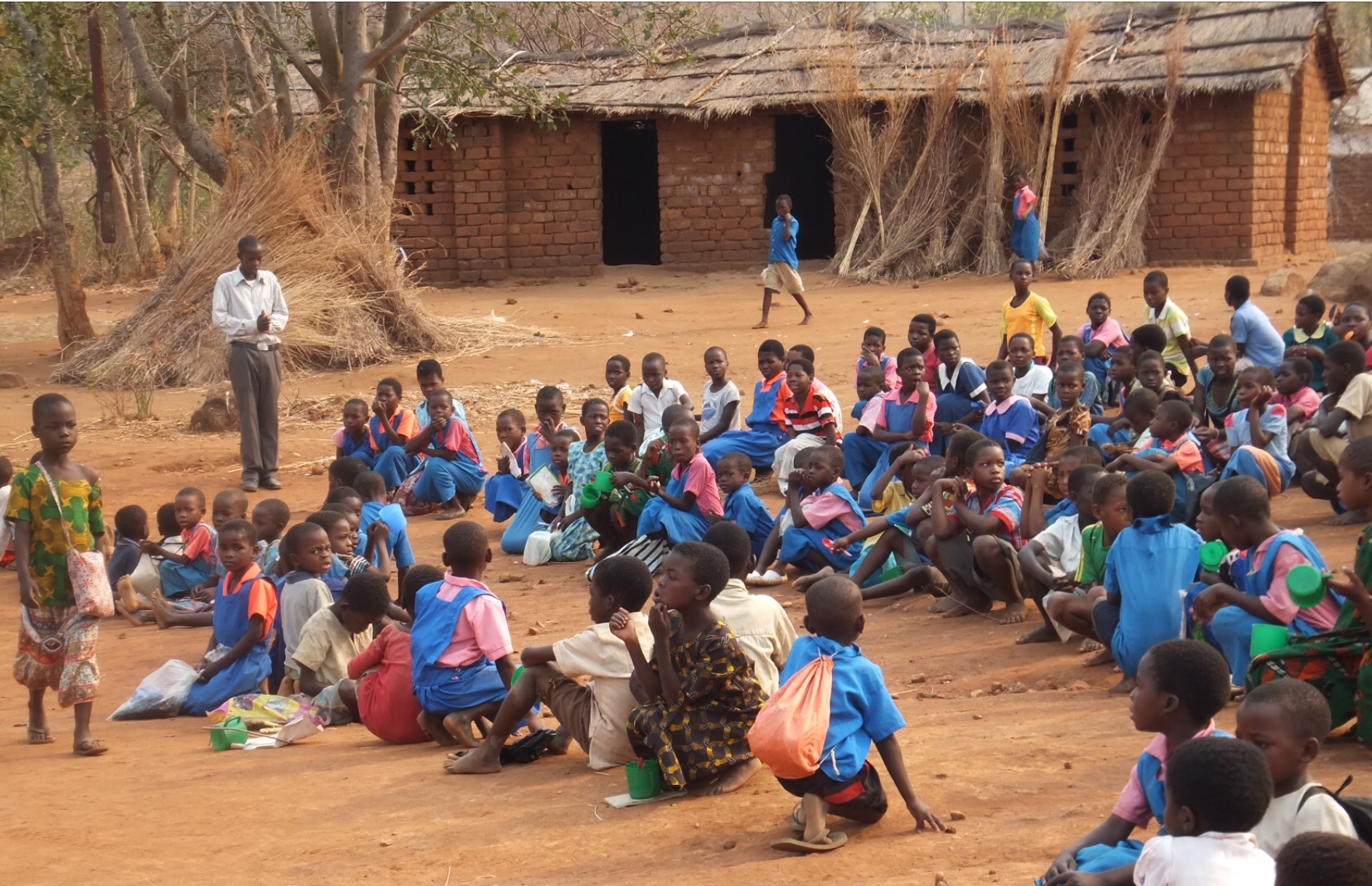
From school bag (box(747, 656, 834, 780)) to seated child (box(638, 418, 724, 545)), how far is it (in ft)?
10.6

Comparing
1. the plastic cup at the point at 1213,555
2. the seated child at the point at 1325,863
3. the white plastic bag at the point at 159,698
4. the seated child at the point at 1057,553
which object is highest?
the seated child at the point at 1325,863

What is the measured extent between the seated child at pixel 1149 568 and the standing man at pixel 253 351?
6.55m

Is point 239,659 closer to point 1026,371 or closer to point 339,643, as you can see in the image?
point 339,643

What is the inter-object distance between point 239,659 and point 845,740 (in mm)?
2892

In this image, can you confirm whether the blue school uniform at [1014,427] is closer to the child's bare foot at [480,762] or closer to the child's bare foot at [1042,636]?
the child's bare foot at [1042,636]

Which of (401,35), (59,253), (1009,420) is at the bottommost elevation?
(1009,420)

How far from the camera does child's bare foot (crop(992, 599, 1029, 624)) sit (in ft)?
20.2

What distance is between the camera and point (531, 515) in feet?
27.4

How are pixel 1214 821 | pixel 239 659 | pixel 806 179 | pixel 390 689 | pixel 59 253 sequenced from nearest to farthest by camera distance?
1. pixel 1214 821
2. pixel 390 689
3. pixel 239 659
4. pixel 59 253
5. pixel 806 179

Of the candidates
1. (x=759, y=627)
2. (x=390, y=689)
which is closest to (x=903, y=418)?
(x=759, y=627)

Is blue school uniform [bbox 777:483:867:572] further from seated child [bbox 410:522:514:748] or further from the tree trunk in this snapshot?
the tree trunk

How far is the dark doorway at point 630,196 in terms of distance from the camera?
79.4 ft

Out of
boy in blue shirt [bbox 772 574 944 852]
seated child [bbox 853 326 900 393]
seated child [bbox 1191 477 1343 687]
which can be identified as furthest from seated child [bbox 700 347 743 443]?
boy in blue shirt [bbox 772 574 944 852]

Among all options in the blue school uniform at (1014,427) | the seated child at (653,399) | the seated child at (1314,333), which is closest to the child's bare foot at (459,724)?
the blue school uniform at (1014,427)
